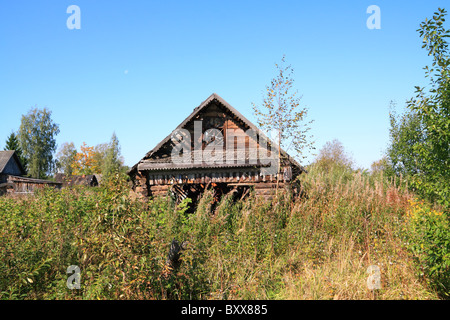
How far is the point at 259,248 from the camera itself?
21.9ft

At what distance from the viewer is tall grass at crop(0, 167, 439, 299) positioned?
4.89 m

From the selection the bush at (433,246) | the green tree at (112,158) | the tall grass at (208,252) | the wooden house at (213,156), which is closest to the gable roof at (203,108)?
the wooden house at (213,156)

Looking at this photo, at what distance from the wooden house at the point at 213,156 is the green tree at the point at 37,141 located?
50389mm

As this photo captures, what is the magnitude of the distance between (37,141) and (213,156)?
53.4 meters

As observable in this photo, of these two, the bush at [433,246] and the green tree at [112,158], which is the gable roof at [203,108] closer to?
the bush at [433,246]

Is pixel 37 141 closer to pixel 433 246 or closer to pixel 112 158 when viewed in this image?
pixel 112 158

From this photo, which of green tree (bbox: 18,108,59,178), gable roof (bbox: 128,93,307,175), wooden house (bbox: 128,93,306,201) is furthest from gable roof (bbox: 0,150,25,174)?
gable roof (bbox: 128,93,307,175)

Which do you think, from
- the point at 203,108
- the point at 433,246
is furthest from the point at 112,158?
the point at 433,246

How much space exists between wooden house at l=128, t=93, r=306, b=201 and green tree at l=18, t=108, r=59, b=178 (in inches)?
1984

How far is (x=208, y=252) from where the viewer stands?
651cm

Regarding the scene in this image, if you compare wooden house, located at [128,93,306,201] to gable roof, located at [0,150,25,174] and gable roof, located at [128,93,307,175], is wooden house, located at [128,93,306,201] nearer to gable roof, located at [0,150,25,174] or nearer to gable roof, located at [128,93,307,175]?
gable roof, located at [128,93,307,175]

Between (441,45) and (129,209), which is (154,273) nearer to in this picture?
(129,209)

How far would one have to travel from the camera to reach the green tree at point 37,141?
5412 cm
